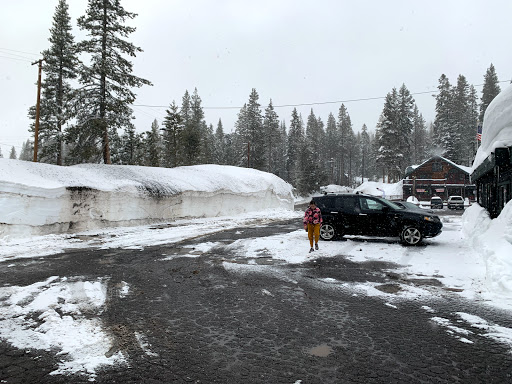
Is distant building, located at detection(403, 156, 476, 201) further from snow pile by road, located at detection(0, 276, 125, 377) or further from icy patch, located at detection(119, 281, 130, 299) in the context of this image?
snow pile by road, located at detection(0, 276, 125, 377)

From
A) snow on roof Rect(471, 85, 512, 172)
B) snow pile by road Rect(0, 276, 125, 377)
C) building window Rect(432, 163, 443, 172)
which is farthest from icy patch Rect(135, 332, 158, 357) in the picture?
building window Rect(432, 163, 443, 172)

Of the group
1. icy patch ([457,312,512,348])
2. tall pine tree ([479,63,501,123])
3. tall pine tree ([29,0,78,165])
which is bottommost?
icy patch ([457,312,512,348])

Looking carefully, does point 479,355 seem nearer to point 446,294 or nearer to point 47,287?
point 446,294

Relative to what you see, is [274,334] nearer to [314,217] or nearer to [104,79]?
[314,217]

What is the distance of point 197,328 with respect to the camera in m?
4.50

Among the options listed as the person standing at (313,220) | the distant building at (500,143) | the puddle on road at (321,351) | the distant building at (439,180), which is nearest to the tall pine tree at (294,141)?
the distant building at (439,180)

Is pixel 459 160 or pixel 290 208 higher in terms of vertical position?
pixel 459 160

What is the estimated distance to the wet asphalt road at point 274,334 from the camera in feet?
10.8

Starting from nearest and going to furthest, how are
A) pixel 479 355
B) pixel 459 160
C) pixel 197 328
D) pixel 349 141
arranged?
pixel 479 355 < pixel 197 328 < pixel 459 160 < pixel 349 141

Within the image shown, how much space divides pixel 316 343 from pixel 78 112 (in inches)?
934

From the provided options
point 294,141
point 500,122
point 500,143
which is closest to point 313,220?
point 500,143

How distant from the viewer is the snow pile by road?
144 inches

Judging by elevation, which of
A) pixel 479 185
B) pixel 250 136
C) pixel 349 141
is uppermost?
pixel 349 141

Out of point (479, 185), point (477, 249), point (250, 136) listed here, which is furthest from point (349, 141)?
point (477, 249)
